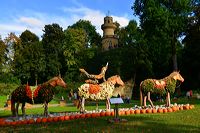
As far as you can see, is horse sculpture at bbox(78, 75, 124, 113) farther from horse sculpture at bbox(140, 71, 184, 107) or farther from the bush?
the bush

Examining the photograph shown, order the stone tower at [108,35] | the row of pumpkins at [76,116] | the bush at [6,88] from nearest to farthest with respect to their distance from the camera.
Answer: the row of pumpkins at [76,116]
the bush at [6,88]
the stone tower at [108,35]

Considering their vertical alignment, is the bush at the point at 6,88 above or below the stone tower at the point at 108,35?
below

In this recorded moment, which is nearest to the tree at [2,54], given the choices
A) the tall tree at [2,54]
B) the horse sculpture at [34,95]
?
the tall tree at [2,54]

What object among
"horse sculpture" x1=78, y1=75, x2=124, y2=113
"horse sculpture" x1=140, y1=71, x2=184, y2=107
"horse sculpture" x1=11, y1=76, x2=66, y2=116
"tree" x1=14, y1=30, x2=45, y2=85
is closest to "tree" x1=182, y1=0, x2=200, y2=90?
"horse sculpture" x1=140, y1=71, x2=184, y2=107

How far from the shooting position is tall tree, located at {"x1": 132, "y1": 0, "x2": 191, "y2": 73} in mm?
47281

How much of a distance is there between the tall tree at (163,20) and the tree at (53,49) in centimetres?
3258

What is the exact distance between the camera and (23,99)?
72.9 ft

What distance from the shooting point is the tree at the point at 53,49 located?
7906 cm

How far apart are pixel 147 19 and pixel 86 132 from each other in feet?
117

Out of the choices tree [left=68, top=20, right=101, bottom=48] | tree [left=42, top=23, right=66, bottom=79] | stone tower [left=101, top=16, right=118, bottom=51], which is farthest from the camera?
tree [left=68, top=20, right=101, bottom=48]

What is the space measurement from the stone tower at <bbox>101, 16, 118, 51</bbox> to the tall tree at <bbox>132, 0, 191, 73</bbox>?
1458 inches

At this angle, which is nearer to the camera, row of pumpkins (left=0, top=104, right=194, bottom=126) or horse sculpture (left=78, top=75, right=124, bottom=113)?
row of pumpkins (left=0, top=104, right=194, bottom=126)

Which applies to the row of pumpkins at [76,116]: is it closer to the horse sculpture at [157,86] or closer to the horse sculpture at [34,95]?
the horse sculpture at [34,95]

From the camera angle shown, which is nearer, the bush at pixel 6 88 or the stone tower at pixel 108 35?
the bush at pixel 6 88
